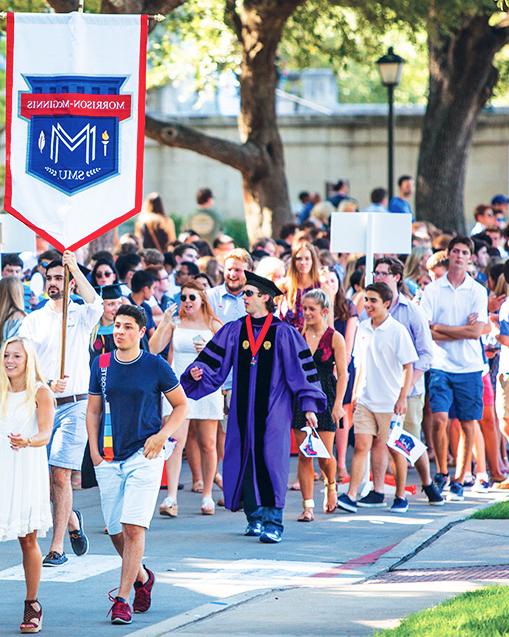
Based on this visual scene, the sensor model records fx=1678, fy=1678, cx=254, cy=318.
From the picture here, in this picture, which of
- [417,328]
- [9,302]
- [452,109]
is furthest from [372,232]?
[452,109]

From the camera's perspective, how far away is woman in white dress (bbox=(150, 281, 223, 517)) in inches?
538

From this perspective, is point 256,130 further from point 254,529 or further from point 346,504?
point 254,529

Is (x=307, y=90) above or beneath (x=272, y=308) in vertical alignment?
above

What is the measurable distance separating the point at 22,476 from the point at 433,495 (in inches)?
213

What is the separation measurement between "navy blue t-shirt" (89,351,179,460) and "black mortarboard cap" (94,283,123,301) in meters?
3.66

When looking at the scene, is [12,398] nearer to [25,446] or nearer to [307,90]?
[25,446]

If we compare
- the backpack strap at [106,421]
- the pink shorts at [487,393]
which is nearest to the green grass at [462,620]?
the backpack strap at [106,421]

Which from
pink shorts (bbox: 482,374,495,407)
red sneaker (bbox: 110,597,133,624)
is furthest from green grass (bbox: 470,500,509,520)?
red sneaker (bbox: 110,597,133,624)

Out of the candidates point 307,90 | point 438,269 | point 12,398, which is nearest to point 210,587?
point 12,398

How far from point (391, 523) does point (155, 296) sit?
439 cm

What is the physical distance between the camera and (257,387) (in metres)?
12.4

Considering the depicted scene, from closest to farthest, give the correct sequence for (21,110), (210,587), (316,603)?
(316,603) → (210,587) → (21,110)

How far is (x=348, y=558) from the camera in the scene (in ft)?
37.7

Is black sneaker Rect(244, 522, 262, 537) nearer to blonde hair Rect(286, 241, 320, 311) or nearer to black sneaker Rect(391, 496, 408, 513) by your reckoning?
black sneaker Rect(391, 496, 408, 513)
